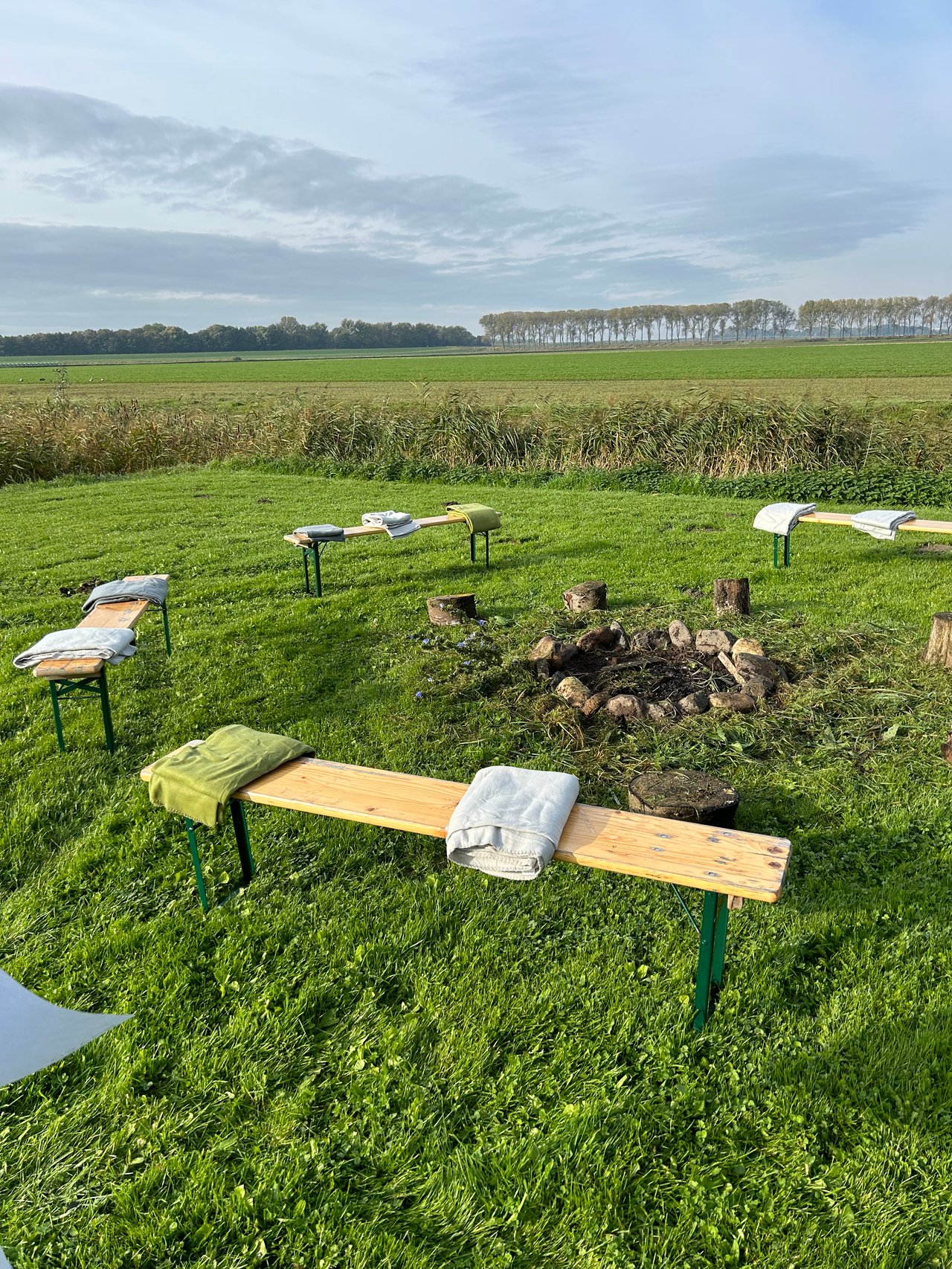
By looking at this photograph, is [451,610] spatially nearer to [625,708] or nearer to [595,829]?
[625,708]

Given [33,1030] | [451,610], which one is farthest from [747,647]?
[33,1030]

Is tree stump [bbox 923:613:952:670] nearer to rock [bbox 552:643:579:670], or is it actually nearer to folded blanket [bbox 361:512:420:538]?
rock [bbox 552:643:579:670]

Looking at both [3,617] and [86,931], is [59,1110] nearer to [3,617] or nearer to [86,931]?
[86,931]

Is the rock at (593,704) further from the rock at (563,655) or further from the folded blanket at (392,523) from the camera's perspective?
the folded blanket at (392,523)

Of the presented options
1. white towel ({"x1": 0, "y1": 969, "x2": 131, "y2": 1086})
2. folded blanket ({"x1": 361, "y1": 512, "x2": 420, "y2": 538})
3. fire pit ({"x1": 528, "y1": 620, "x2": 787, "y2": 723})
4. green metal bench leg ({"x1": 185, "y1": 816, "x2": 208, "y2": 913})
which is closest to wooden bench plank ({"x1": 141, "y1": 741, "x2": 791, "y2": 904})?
green metal bench leg ({"x1": 185, "y1": 816, "x2": 208, "y2": 913})

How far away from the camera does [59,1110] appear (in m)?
2.50

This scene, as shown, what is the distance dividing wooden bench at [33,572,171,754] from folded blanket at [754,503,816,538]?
5.95 metres

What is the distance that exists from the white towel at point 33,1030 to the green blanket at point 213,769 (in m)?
1.09

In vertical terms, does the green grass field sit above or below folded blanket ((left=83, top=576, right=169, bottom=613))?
above

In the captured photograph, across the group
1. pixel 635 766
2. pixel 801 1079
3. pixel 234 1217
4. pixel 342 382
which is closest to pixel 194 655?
pixel 635 766

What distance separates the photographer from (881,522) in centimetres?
771

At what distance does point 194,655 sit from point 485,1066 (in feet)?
14.7

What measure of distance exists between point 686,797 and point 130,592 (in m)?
4.26

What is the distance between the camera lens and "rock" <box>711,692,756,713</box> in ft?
16.1
